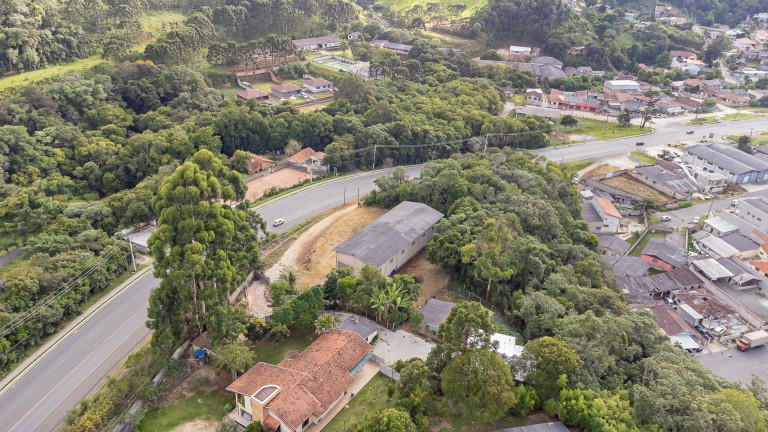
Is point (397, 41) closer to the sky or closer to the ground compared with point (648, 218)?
closer to the sky

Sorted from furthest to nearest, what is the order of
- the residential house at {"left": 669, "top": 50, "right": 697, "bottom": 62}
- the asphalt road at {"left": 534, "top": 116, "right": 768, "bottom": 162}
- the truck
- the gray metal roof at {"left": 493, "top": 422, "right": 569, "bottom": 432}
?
the residential house at {"left": 669, "top": 50, "right": 697, "bottom": 62} < the asphalt road at {"left": 534, "top": 116, "right": 768, "bottom": 162} < the truck < the gray metal roof at {"left": 493, "top": 422, "right": 569, "bottom": 432}

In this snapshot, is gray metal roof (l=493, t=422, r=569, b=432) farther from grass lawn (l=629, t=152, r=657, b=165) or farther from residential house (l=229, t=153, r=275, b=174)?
grass lawn (l=629, t=152, r=657, b=165)

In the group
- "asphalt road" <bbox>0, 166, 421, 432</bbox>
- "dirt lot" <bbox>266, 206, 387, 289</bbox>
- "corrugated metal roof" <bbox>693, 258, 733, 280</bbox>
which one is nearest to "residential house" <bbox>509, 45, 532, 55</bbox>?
"corrugated metal roof" <bbox>693, 258, 733, 280</bbox>

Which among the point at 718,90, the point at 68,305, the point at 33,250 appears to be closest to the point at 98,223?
the point at 33,250

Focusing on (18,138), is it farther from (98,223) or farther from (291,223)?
(291,223)

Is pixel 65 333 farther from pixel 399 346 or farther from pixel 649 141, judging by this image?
pixel 649 141
